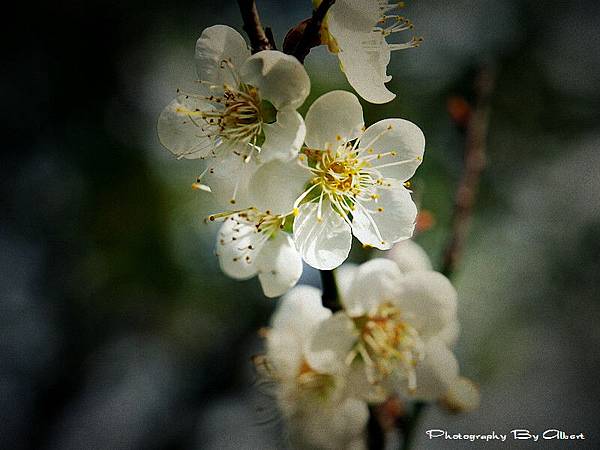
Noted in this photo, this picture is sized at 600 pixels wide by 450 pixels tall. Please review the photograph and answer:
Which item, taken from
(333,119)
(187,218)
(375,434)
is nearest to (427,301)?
(375,434)

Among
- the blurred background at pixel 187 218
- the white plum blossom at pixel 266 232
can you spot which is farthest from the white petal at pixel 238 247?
the blurred background at pixel 187 218

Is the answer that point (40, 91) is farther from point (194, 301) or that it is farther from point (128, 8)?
point (194, 301)

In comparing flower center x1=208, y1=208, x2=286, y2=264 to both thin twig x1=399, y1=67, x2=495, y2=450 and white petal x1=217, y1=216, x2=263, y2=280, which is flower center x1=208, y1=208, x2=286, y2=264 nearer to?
white petal x1=217, y1=216, x2=263, y2=280

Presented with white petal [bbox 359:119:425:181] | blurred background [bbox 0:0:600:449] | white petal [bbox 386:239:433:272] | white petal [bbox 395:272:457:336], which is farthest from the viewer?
blurred background [bbox 0:0:600:449]

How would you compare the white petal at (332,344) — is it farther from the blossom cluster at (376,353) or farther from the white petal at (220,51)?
the white petal at (220,51)

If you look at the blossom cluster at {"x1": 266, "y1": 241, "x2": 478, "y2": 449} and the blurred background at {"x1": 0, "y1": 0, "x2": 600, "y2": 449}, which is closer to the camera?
the blossom cluster at {"x1": 266, "y1": 241, "x2": 478, "y2": 449}

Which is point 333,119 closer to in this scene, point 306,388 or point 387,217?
point 387,217

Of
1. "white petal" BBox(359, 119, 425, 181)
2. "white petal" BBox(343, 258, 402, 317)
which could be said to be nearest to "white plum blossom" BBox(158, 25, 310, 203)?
"white petal" BBox(359, 119, 425, 181)
